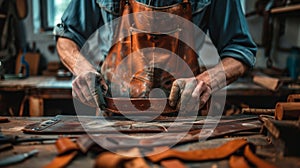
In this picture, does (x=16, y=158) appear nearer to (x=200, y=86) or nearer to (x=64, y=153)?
(x=64, y=153)

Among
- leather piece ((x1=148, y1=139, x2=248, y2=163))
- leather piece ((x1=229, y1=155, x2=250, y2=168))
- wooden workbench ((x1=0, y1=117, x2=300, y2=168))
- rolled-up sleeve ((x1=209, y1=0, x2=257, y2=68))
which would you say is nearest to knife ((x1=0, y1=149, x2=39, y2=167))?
wooden workbench ((x1=0, y1=117, x2=300, y2=168))

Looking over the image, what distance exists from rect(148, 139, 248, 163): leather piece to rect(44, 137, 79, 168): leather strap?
22 cm

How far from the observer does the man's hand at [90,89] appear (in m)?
1.40

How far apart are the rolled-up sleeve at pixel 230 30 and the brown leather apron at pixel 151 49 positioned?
0.18m

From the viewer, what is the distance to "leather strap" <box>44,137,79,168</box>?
0.88 metres

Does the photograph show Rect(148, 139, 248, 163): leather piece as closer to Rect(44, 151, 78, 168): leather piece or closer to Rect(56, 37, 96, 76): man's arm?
Rect(44, 151, 78, 168): leather piece

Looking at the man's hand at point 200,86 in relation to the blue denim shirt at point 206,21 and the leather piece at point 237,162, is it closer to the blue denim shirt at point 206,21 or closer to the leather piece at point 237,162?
the blue denim shirt at point 206,21

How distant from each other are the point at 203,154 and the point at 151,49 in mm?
796

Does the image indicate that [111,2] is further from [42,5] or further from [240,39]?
[42,5]

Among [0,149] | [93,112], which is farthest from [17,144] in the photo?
[93,112]

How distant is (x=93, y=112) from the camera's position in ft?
6.15

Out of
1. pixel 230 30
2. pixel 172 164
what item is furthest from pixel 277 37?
pixel 172 164

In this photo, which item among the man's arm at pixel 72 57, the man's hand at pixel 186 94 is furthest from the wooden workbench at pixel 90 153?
the man's arm at pixel 72 57

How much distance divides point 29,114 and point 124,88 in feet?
4.81
